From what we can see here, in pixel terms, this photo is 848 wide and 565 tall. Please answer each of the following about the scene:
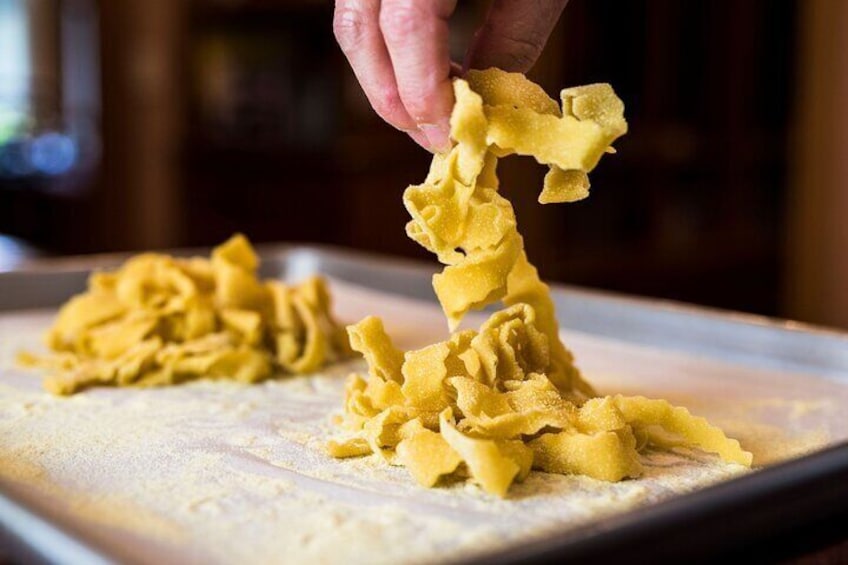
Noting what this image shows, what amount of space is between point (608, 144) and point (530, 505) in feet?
1.03

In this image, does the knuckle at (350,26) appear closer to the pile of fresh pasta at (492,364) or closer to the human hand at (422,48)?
the human hand at (422,48)

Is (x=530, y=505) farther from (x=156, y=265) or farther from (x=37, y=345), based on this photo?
(x=37, y=345)

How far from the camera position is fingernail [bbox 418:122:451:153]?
0.98 meters

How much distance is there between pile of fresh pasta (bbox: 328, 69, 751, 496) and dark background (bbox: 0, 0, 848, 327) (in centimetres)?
288

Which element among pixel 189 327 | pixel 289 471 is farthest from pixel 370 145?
pixel 289 471

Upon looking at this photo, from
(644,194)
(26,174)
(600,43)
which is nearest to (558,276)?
(644,194)

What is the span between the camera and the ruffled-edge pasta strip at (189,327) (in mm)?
1349

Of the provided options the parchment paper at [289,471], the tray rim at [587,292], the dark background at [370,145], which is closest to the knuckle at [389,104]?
the parchment paper at [289,471]

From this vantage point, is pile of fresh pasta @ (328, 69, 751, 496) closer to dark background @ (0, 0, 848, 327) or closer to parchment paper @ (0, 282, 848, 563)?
parchment paper @ (0, 282, 848, 563)

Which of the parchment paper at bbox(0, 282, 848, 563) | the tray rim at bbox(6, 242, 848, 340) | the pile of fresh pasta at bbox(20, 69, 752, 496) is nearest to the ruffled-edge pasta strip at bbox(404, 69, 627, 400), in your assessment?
the pile of fresh pasta at bbox(20, 69, 752, 496)

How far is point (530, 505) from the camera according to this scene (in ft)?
2.81

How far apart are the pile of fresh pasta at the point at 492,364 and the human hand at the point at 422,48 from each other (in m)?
0.03

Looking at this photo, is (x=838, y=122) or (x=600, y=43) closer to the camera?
(x=600, y=43)

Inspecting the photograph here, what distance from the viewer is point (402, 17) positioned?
889 millimetres
